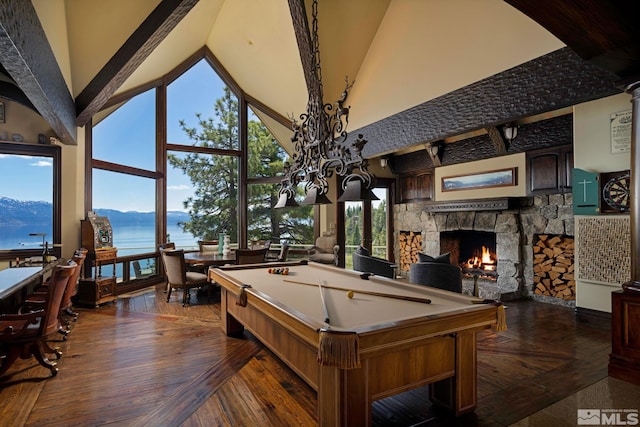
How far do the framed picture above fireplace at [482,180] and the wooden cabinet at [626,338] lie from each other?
3.31m

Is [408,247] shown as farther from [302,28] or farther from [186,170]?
[186,170]

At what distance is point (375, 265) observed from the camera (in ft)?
15.4

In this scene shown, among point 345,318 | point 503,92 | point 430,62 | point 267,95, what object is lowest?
point 345,318

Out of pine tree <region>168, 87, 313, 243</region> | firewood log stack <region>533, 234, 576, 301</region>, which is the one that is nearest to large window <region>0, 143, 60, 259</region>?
pine tree <region>168, 87, 313, 243</region>

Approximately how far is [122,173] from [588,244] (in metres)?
7.82

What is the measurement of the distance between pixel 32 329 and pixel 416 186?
23.3 feet

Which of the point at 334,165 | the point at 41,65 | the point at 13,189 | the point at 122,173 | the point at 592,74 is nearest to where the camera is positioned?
the point at 592,74

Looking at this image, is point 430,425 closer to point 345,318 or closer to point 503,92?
point 345,318

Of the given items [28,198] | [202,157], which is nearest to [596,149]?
[202,157]

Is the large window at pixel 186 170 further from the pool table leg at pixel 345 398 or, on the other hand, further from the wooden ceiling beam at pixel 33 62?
the pool table leg at pixel 345 398

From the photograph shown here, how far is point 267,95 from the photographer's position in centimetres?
749

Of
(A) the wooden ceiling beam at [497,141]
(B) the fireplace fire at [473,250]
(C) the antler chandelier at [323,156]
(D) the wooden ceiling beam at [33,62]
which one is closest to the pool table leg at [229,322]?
(C) the antler chandelier at [323,156]

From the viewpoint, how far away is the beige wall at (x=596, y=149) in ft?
13.5

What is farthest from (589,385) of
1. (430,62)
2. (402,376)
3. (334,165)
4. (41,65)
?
(41,65)
